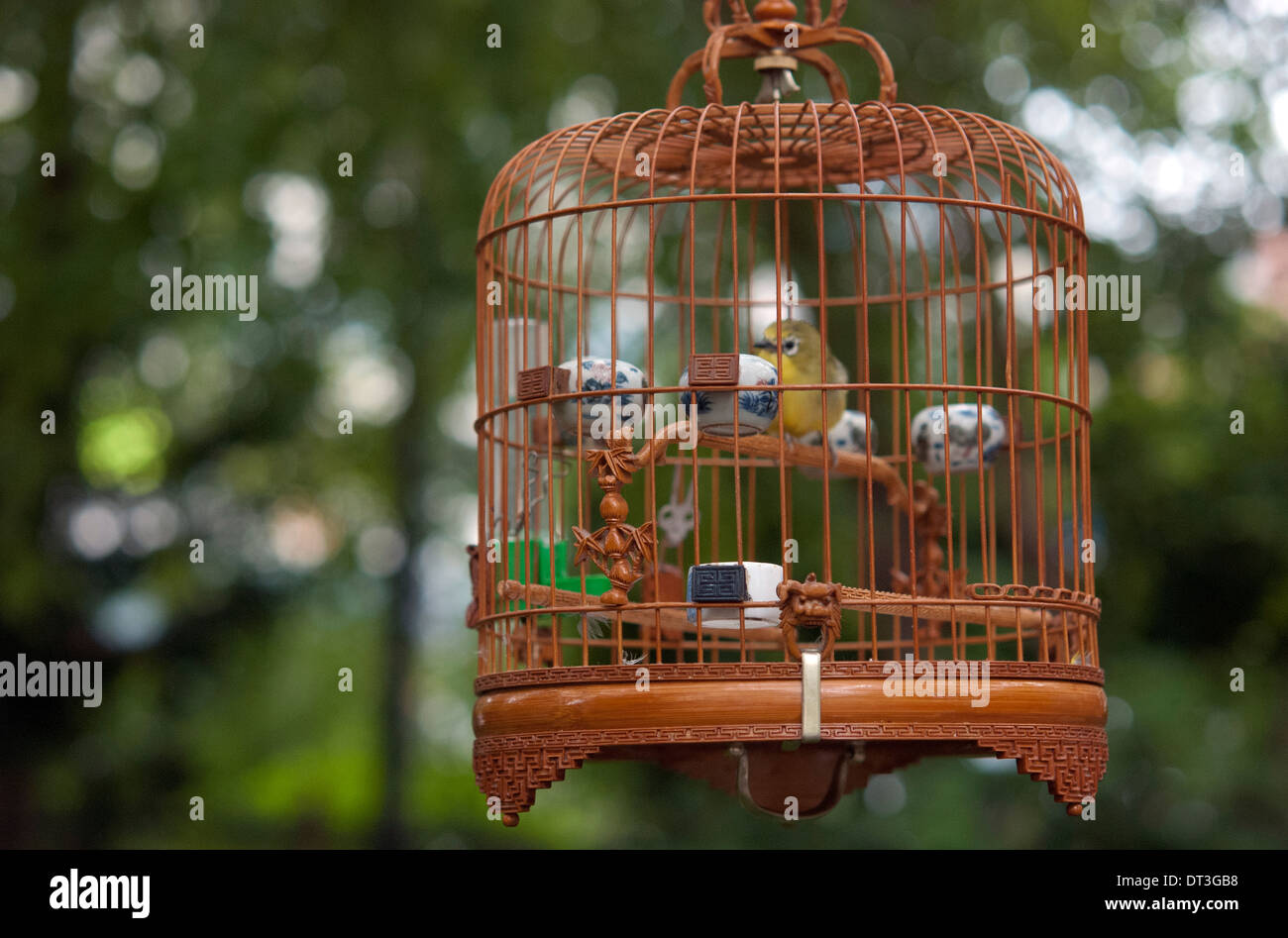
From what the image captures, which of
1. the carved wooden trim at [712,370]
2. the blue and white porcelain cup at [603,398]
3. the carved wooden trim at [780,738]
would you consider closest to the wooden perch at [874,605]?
the carved wooden trim at [780,738]

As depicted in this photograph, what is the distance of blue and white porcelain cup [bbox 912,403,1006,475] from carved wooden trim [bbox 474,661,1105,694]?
136 cm

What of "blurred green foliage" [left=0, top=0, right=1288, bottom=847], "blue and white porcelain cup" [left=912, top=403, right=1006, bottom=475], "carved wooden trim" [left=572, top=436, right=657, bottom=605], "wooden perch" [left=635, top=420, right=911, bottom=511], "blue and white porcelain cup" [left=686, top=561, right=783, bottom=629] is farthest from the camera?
"blurred green foliage" [left=0, top=0, right=1288, bottom=847]

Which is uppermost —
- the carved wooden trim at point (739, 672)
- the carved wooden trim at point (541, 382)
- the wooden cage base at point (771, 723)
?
the carved wooden trim at point (541, 382)

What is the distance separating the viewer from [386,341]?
15.0 m

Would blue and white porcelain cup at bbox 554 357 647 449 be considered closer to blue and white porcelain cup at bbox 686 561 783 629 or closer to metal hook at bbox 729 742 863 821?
blue and white porcelain cup at bbox 686 561 783 629

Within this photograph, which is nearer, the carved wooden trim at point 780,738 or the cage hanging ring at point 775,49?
the carved wooden trim at point 780,738

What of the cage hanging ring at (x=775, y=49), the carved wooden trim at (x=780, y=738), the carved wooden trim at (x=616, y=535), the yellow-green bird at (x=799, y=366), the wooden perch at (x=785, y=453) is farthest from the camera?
the yellow-green bird at (x=799, y=366)

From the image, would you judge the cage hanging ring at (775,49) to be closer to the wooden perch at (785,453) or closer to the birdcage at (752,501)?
the birdcage at (752,501)

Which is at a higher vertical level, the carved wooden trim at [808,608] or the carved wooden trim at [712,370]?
the carved wooden trim at [712,370]

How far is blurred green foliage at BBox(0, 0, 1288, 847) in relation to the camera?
1188 centimetres

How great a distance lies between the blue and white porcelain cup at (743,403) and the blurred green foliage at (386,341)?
5.86m

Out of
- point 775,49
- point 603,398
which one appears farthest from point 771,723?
point 775,49

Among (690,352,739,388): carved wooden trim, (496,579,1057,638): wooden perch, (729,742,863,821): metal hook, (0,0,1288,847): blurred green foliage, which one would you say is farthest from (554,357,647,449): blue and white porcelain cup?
(0,0,1288,847): blurred green foliage

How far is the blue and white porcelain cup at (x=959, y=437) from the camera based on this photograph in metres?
6.84
